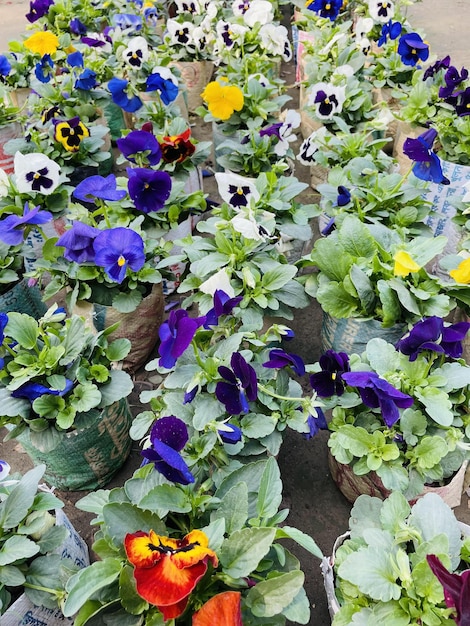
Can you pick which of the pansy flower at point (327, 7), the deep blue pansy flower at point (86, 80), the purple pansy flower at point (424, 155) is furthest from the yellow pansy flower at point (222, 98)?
the pansy flower at point (327, 7)

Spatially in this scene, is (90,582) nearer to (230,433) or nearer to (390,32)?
(230,433)

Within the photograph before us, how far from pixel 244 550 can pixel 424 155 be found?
4.21 feet

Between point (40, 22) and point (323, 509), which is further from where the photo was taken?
point (40, 22)

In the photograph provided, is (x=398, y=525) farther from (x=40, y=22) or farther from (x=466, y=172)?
(x=40, y=22)

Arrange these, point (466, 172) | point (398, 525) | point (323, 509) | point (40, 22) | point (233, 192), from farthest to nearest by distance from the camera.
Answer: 1. point (40, 22)
2. point (466, 172)
3. point (233, 192)
4. point (323, 509)
5. point (398, 525)

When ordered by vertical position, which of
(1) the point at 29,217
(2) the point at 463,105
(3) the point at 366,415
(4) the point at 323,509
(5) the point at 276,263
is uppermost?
(2) the point at 463,105

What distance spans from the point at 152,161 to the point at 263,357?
1.03 m

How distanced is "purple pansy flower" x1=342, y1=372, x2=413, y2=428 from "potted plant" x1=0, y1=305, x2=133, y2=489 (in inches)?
24.8

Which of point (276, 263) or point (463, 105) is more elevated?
point (463, 105)

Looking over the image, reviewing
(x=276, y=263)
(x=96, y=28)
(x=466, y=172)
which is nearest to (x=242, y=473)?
(x=276, y=263)

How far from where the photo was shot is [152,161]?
206cm

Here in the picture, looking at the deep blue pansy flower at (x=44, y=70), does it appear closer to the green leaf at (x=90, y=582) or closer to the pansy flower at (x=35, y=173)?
the pansy flower at (x=35, y=173)

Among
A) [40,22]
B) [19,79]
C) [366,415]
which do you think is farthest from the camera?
[40,22]

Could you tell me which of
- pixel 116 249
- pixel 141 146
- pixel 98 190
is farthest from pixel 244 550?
pixel 141 146
